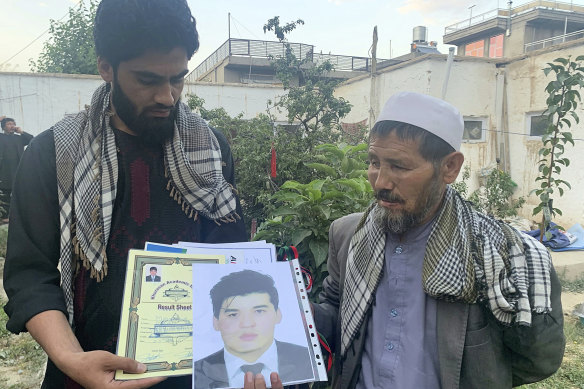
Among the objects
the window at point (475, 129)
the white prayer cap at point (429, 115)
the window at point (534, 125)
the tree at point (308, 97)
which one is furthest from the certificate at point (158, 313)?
the window at point (475, 129)

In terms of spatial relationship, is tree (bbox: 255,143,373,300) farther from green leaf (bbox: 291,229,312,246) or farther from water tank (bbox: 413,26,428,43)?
water tank (bbox: 413,26,428,43)

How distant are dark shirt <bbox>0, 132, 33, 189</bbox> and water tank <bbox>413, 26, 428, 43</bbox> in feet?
64.5

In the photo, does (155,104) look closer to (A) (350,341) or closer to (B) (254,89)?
(A) (350,341)

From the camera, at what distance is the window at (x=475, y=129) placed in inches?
461

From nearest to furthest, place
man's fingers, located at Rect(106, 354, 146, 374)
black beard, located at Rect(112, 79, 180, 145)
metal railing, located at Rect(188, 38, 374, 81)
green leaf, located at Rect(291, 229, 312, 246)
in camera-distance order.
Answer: man's fingers, located at Rect(106, 354, 146, 374) < black beard, located at Rect(112, 79, 180, 145) < green leaf, located at Rect(291, 229, 312, 246) < metal railing, located at Rect(188, 38, 374, 81)

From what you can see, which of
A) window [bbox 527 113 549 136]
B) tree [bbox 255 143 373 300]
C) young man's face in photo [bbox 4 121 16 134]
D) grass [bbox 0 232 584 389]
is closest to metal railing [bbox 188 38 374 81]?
window [bbox 527 113 549 136]

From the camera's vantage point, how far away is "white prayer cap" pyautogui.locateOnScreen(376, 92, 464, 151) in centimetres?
155

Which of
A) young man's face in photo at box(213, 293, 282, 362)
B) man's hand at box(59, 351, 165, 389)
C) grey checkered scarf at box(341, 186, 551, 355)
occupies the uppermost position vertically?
grey checkered scarf at box(341, 186, 551, 355)

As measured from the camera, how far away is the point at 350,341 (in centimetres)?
164

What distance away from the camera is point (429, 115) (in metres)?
1.55

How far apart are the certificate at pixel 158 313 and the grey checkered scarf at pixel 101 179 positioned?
18cm

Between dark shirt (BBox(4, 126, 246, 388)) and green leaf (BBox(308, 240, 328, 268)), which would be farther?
green leaf (BBox(308, 240, 328, 268))

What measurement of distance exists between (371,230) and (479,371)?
606 mm

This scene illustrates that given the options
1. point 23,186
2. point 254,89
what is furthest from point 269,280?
point 254,89
